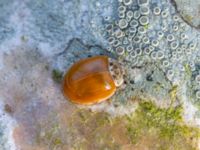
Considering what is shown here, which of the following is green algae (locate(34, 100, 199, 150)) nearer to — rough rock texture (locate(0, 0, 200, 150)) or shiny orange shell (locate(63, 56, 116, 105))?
rough rock texture (locate(0, 0, 200, 150))

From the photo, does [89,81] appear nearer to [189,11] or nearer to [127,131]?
[127,131]

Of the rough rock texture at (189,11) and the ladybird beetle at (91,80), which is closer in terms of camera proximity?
the ladybird beetle at (91,80)

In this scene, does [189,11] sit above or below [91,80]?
above

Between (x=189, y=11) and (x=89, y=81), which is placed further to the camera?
(x=189, y=11)

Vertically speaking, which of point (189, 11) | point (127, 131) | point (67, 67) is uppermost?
point (189, 11)

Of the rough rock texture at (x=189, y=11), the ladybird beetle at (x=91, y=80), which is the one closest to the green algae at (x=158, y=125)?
the ladybird beetle at (x=91, y=80)

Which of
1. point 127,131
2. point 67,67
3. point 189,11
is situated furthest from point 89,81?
point 189,11

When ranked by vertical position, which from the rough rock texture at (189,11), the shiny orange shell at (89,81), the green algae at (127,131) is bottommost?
the green algae at (127,131)

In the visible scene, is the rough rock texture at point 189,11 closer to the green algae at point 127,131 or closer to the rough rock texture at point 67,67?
the rough rock texture at point 67,67

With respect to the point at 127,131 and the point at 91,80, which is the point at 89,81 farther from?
the point at 127,131
